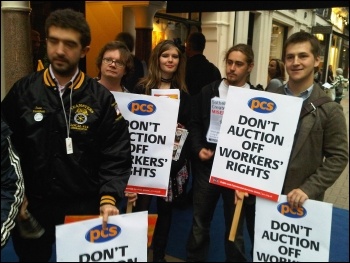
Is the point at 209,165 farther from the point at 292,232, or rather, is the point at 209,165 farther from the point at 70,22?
the point at 70,22

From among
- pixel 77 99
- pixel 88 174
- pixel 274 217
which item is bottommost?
pixel 274 217

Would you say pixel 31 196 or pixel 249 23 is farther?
pixel 249 23

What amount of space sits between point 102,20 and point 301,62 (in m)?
6.27

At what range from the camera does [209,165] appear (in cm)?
273

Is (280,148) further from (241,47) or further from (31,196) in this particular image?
(31,196)

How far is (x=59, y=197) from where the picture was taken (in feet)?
6.48

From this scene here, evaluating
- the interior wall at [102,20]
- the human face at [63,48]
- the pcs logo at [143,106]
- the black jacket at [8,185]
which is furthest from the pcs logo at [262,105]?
the interior wall at [102,20]

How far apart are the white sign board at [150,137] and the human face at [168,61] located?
1.34ft

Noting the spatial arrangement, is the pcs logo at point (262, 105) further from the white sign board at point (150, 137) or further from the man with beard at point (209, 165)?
the white sign board at point (150, 137)

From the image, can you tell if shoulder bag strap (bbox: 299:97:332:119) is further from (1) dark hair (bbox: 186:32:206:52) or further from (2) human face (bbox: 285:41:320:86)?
(1) dark hair (bbox: 186:32:206:52)

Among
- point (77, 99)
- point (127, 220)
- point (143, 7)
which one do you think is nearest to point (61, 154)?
point (77, 99)

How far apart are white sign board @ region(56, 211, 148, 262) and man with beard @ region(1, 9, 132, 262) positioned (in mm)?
86

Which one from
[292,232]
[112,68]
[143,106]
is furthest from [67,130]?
[292,232]

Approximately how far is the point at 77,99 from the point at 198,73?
255 cm
